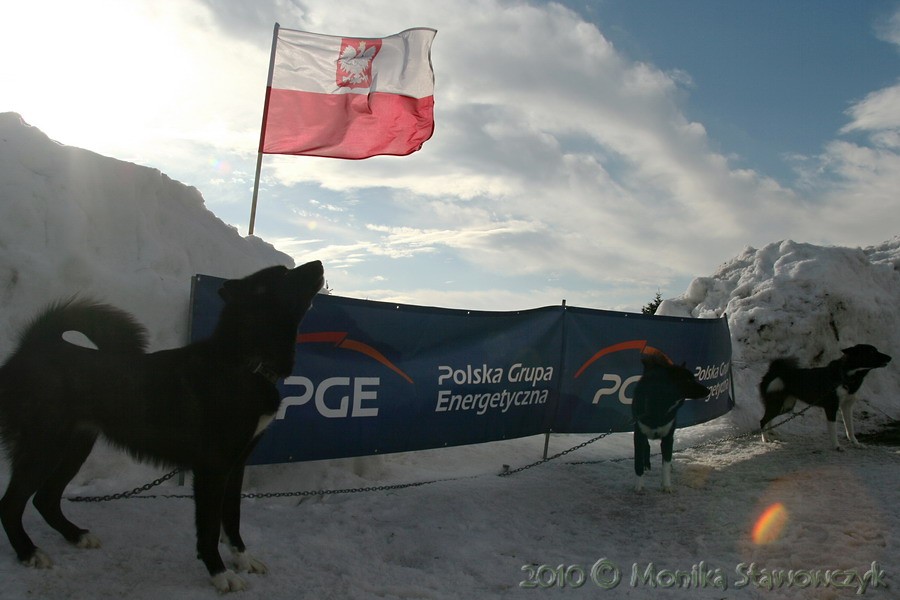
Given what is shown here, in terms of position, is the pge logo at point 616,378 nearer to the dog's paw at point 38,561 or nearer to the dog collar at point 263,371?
the dog collar at point 263,371

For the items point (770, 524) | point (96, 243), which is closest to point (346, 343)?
point (96, 243)

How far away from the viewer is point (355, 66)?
10000mm

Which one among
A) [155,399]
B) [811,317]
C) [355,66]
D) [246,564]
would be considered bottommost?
[246,564]

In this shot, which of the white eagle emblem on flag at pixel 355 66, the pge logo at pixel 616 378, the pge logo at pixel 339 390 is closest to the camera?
the pge logo at pixel 339 390

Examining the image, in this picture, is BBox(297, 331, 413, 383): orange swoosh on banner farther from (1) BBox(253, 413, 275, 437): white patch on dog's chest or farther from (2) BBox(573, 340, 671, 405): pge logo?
(2) BBox(573, 340, 671, 405): pge logo

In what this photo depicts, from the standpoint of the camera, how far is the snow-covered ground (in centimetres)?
368

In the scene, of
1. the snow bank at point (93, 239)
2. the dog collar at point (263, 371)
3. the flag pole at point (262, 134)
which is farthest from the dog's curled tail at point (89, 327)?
the flag pole at point (262, 134)

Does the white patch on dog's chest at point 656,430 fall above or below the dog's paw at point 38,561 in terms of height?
above

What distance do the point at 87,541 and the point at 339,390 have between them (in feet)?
7.65

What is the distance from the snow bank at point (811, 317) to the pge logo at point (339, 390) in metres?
7.19

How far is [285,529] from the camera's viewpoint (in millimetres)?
4418

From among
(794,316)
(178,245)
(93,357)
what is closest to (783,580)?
(93,357)

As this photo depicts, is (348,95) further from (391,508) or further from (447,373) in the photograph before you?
(391,508)

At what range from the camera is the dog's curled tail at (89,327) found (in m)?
3.32
